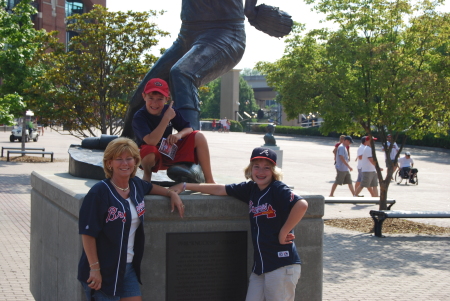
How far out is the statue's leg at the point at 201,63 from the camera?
204 inches

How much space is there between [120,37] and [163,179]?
12876mm

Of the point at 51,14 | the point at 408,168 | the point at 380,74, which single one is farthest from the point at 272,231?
the point at 51,14

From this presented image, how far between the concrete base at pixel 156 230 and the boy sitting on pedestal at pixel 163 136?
11.6 inches

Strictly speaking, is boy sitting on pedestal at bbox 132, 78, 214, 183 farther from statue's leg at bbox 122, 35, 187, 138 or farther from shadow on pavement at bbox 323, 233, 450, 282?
shadow on pavement at bbox 323, 233, 450, 282

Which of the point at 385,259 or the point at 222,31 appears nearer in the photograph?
the point at 222,31

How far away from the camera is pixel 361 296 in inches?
248

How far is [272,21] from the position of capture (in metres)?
5.70

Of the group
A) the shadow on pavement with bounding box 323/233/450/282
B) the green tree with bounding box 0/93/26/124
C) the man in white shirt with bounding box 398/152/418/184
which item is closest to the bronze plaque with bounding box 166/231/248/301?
the shadow on pavement with bounding box 323/233/450/282

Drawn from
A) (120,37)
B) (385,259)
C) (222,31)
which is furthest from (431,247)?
(120,37)

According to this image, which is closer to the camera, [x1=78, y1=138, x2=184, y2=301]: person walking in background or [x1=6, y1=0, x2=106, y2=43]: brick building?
[x1=78, y1=138, x2=184, y2=301]: person walking in background

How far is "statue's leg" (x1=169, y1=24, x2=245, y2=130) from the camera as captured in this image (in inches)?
204

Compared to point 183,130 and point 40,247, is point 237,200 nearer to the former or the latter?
point 183,130

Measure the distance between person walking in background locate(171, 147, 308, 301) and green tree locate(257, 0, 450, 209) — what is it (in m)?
7.15

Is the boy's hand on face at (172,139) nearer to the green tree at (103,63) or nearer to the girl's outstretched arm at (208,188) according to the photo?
the girl's outstretched arm at (208,188)
